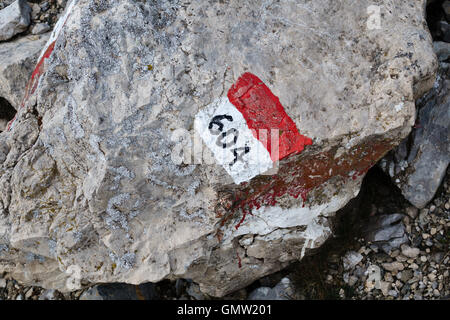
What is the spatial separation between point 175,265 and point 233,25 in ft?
4.48

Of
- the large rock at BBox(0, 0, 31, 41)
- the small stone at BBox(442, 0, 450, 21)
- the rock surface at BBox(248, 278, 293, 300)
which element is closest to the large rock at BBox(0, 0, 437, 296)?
the rock surface at BBox(248, 278, 293, 300)

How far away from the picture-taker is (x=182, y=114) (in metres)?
2.13

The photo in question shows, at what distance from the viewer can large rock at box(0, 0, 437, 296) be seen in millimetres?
2127

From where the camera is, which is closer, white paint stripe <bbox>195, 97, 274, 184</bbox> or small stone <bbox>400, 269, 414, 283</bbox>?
white paint stripe <bbox>195, 97, 274, 184</bbox>

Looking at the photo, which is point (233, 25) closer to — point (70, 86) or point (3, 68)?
point (70, 86)

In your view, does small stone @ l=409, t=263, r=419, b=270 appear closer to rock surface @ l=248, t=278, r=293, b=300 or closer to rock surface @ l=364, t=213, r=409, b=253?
rock surface @ l=364, t=213, r=409, b=253

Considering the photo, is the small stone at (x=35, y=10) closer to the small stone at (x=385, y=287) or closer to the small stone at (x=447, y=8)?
the small stone at (x=447, y=8)

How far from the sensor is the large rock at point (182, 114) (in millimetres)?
2127

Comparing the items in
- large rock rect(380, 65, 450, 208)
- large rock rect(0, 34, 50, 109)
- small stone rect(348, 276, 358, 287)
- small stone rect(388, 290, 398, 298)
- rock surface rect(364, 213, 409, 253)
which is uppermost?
large rock rect(0, 34, 50, 109)

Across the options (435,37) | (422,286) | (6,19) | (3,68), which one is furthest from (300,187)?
(6,19)

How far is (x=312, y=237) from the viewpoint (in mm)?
2645

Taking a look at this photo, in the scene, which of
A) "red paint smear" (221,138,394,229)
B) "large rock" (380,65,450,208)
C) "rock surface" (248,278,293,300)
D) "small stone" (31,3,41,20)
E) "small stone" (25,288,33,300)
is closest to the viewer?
"red paint smear" (221,138,394,229)

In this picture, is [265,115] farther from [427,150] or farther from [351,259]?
Answer: [351,259]

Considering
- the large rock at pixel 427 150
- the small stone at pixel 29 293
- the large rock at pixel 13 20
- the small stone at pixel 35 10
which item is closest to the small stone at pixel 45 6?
the small stone at pixel 35 10
